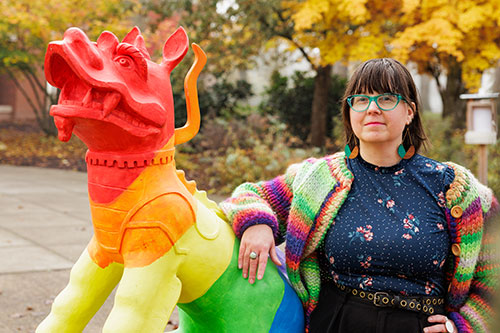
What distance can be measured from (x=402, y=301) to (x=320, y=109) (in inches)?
445

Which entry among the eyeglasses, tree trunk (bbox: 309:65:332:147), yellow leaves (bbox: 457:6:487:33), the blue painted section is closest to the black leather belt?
the blue painted section

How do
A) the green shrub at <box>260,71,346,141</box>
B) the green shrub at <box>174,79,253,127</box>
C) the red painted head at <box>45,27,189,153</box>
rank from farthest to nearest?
the green shrub at <box>260,71,346,141</box> < the green shrub at <box>174,79,253,127</box> < the red painted head at <box>45,27,189,153</box>

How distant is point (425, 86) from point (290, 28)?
22.2 m

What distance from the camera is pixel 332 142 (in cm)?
1338

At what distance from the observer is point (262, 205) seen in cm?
240

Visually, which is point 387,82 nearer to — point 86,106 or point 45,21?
point 86,106

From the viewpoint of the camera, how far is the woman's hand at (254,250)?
2250mm

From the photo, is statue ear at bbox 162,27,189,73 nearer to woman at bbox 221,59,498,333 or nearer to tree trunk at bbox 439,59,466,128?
woman at bbox 221,59,498,333

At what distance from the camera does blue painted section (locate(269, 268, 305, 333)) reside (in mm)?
2307

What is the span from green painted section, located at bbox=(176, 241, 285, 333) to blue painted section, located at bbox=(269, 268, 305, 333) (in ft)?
0.10

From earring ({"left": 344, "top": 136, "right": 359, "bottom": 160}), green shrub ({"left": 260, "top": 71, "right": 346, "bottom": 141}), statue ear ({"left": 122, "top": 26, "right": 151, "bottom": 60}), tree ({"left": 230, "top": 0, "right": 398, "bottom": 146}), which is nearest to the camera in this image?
statue ear ({"left": 122, "top": 26, "right": 151, "bottom": 60})

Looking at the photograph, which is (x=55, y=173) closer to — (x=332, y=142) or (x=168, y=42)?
(x=332, y=142)

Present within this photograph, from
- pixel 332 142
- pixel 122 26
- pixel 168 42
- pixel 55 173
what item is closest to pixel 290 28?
pixel 332 142

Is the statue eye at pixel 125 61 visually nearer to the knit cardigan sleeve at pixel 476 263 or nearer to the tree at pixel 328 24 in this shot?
the knit cardigan sleeve at pixel 476 263
